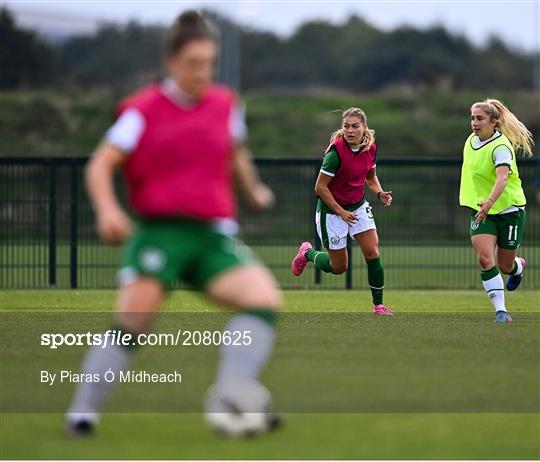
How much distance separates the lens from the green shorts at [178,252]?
7520mm

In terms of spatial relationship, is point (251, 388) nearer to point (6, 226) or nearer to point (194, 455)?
point (194, 455)

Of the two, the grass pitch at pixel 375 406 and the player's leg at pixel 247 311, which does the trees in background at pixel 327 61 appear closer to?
the grass pitch at pixel 375 406

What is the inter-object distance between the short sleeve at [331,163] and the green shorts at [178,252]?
6.79m

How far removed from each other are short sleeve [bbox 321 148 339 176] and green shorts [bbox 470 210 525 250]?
1.48 metres

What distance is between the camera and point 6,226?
2095 centimetres

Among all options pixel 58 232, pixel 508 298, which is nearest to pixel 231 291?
pixel 508 298

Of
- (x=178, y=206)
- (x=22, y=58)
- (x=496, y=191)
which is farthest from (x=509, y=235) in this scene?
(x=22, y=58)

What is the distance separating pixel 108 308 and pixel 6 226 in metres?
5.31

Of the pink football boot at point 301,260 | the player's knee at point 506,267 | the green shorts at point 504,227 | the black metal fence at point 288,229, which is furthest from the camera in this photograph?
the black metal fence at point 288,229

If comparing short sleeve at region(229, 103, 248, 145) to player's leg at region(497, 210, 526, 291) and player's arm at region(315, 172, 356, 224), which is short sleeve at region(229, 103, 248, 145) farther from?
player's arm at region(315, 172, 356, 224)

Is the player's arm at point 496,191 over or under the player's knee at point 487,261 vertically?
over

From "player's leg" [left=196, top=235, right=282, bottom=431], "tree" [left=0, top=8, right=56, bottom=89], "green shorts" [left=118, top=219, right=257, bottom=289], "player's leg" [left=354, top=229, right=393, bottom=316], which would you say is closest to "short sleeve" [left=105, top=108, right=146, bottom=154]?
"green shorts" [left=118, top=219, right=257, bottom=289]

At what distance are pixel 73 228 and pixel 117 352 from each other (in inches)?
509

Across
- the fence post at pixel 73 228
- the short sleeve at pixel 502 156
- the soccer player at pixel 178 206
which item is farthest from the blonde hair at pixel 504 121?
the fence post at pixel 73 228
